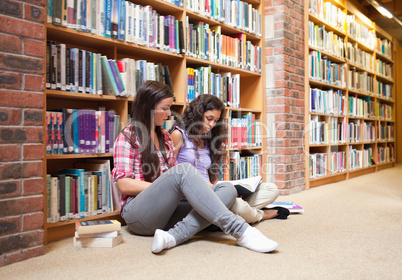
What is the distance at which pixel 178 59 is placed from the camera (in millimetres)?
2707

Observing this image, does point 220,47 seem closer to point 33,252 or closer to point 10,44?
point 10,44

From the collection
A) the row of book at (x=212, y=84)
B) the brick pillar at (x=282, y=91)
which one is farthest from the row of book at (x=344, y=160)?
the row of book at (x=212, y=84)

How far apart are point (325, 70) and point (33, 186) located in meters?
3.64

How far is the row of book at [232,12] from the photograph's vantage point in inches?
113

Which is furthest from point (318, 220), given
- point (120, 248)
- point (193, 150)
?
point (120, 248)

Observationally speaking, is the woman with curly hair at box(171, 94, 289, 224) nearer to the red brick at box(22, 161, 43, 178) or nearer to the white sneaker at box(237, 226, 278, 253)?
the white sneaker at box(237, 226, 278, 253)

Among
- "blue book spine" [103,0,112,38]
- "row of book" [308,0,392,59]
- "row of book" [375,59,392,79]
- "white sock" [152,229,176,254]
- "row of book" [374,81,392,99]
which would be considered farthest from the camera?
"row of book" [375,59,392,79]

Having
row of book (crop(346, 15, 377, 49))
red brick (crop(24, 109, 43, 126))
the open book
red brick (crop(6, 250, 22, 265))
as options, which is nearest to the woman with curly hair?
the open book

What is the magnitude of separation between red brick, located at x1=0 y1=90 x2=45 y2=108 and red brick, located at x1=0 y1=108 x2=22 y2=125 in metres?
0.03

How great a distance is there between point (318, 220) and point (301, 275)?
43.0 inches

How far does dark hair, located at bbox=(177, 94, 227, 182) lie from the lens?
2.30 metres

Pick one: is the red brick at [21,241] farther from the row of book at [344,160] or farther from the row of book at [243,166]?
the row of book at [344,160]

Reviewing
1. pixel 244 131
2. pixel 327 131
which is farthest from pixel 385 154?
pixel 244 131

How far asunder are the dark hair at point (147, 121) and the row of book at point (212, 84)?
2.53ft
